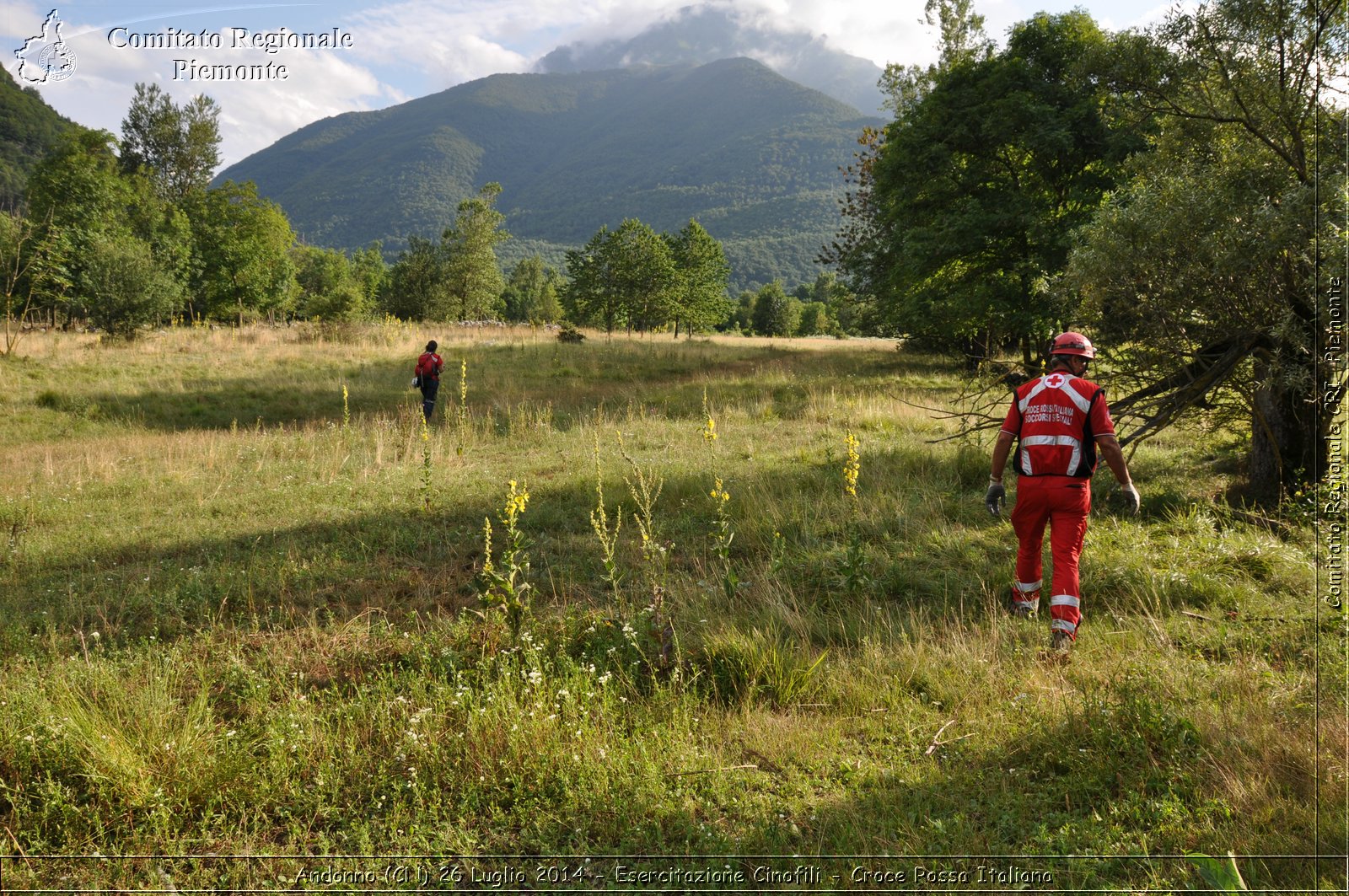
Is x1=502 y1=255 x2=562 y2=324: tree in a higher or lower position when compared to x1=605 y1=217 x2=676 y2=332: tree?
higher

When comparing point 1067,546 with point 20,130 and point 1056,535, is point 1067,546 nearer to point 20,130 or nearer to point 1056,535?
point 1056,535

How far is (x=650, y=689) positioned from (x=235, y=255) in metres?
48.5

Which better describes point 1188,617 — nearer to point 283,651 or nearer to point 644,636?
point 644,636

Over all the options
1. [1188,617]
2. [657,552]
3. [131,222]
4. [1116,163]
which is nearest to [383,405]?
[657,552]

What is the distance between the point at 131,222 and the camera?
43094mm

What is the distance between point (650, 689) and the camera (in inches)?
176

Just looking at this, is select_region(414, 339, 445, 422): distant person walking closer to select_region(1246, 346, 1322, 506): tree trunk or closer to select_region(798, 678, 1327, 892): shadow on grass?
select_region(798, 678, 1327, 892): shadow on grass

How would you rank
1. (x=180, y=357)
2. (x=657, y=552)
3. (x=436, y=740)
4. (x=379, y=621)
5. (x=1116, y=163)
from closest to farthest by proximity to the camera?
(x=436, y=740)
(x=379, y=621)
(x=657, y=552)
(x=1116, y=163)
(x=180, y=357)

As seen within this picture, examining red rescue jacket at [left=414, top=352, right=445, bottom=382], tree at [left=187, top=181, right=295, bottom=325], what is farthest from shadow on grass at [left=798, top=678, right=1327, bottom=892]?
tree at [left=187, top=181, right=295, bottom=325]

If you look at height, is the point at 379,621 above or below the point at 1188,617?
below

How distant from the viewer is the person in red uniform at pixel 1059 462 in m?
5.20

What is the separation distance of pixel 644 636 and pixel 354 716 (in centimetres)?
198

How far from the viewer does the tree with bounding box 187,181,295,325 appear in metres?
42.1

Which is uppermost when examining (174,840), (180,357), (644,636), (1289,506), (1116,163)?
(1116,163)
